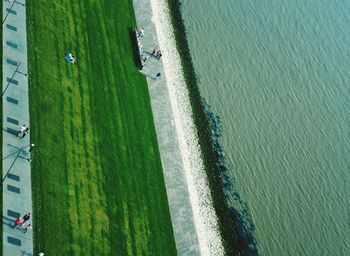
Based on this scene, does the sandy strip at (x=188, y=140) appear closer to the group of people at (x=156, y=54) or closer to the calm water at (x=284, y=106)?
the group of people at (x=156, y=54)

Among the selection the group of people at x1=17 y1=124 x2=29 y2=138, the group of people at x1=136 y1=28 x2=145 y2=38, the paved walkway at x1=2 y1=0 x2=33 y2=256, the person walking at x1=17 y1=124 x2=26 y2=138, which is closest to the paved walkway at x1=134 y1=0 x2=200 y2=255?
the group of people at x1=136 y1=28 x2=145 y2=38

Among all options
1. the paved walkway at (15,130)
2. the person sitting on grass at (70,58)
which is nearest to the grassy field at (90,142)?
the person sitting on grass at (70,58)

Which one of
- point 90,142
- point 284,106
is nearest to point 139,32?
point 90,142

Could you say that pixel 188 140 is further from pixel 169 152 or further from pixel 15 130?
pixel 15 130

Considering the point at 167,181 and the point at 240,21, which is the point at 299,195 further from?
the point at 240,21

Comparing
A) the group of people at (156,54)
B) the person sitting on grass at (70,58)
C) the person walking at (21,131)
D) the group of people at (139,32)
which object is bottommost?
the person walking at (21,131)
